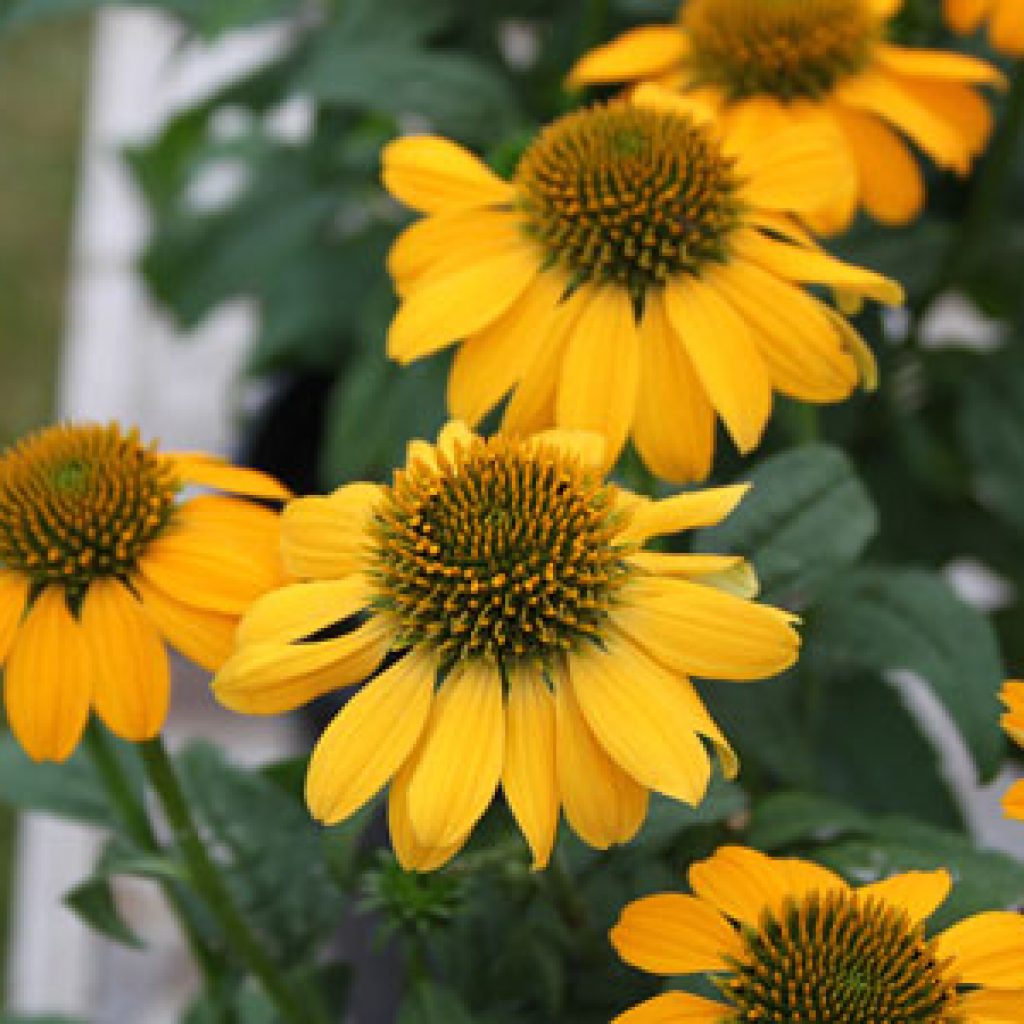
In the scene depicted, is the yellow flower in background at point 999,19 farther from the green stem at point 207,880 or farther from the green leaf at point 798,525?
the green stem at point 207,880

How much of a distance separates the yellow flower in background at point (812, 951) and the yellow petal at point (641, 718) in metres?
0.06

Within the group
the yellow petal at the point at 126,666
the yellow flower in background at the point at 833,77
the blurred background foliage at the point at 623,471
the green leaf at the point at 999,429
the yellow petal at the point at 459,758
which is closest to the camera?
the yellow petal at the point at 459,758

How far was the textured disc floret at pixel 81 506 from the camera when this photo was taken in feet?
2.48

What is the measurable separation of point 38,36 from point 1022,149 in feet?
7.71

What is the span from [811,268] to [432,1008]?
0.38 m

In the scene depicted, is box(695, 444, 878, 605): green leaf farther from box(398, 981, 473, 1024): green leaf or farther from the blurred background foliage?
box(398, 981, 473, 1024): green leaf

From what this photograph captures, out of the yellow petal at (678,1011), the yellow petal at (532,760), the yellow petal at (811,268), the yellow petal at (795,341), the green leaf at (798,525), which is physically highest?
the yellow petal at (811,268)

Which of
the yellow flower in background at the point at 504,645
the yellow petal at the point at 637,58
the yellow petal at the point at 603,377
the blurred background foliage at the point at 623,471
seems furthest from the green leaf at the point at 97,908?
the yellow petal at the point at 637,58

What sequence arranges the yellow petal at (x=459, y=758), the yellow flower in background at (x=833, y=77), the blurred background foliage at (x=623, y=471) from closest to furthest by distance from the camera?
the yellow petal at (x=459, y=758) < the blurred background foliage at (x=623, y=471) < the yellow flower in background at (x=833, y=77)

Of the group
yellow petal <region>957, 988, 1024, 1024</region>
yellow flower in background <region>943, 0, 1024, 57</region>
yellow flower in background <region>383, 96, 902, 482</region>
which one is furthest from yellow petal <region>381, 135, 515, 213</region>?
yellow petal <region>957, 988, 1024, 1024</region>

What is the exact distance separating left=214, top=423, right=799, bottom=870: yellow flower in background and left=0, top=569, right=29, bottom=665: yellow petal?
0.42 feet

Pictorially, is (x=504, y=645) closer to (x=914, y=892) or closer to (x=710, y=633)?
Answer: (x=710, y=633)

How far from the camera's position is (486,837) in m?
0.65

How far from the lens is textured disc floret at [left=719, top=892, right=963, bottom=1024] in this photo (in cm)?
62
